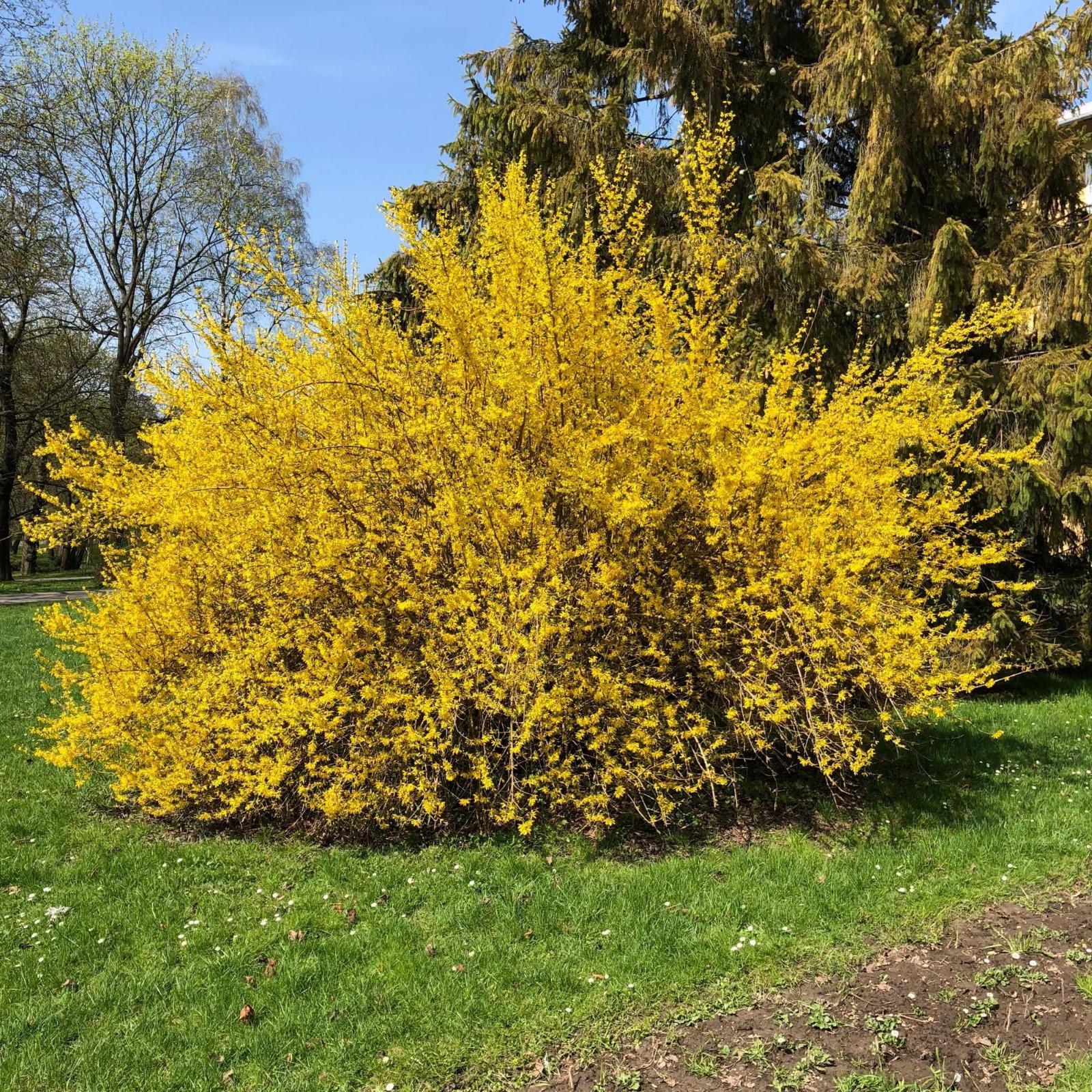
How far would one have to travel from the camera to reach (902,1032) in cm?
250

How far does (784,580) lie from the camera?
3.74 meters

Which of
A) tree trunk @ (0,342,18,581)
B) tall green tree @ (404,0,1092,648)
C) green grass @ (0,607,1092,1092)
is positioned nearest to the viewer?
green grass @ (0,607,1092,1092)

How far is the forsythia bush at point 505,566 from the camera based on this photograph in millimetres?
3619

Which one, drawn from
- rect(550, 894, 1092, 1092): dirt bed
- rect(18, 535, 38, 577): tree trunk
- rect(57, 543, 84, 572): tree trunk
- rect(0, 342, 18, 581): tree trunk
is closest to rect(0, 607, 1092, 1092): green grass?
rect(550, 894, 1092, 1092): dirt bed

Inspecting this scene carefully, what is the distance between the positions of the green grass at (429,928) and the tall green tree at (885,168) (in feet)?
10.5

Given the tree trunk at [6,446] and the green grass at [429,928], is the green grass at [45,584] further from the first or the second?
the green grass at [429,928]

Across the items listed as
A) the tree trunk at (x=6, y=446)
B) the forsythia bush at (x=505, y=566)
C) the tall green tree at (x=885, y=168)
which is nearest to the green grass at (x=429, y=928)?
the forsythia bush at (x=505, y=566)

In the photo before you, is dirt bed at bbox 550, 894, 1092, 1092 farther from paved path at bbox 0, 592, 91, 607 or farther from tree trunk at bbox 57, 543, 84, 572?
tree trunk at bbox 57, 543, 84, 572

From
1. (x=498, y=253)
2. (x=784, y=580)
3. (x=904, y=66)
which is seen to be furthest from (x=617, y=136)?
(x=784, y=580)

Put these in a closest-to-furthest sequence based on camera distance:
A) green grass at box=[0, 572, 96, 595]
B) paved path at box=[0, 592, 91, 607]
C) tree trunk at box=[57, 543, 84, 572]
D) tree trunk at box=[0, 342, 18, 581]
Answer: tree trunk at box=[0, 342, 18, 581]
paved path at box=[0, 592, 91, 607]
green grass at box=[0, 572, 96, 595]
tree trunk at box=[57, 543, 84, 572]

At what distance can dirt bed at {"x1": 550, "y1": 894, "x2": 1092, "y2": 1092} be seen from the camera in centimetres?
231

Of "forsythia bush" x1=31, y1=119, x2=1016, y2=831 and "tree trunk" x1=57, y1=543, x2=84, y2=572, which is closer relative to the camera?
"forsythia bush" x1=31, y1=119, x2=1016, y2=831

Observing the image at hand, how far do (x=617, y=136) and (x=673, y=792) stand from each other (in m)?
5.83

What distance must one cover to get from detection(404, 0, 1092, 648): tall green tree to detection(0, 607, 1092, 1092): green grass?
320cm
